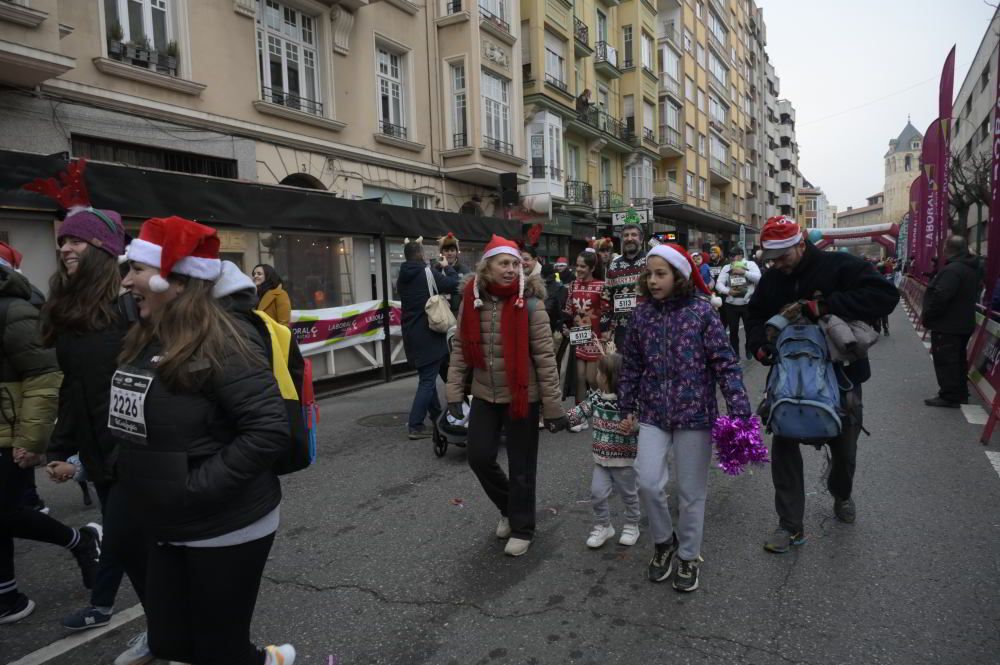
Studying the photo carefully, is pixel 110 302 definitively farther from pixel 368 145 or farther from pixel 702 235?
pixel 702 235

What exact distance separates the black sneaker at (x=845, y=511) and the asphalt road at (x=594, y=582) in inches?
2.8

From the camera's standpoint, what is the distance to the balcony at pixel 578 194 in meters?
26.5

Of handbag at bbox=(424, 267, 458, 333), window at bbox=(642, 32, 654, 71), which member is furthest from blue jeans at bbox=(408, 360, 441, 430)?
window at bbox=(642, 32, 654, 71)

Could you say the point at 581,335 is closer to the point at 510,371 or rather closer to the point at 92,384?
the point at 510,371

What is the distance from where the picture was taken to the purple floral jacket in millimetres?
3230

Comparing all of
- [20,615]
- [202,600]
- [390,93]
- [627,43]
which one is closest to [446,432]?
[20,615]

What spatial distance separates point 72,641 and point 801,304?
4.12 meters

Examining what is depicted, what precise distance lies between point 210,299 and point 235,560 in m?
0.84

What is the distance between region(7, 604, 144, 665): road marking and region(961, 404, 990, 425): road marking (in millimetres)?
7637

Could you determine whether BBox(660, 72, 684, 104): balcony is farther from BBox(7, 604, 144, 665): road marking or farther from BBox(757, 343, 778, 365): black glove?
BBox(7, 604, 144, 665): road marking

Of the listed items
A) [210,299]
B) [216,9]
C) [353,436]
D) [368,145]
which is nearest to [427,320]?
[353,436]

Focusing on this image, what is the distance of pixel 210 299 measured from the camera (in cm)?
207

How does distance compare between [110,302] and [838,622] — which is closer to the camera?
[110,302]

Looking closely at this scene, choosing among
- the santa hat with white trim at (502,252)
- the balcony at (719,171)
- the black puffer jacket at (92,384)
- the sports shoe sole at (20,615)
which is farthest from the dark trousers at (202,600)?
the balcony at (719,171)
